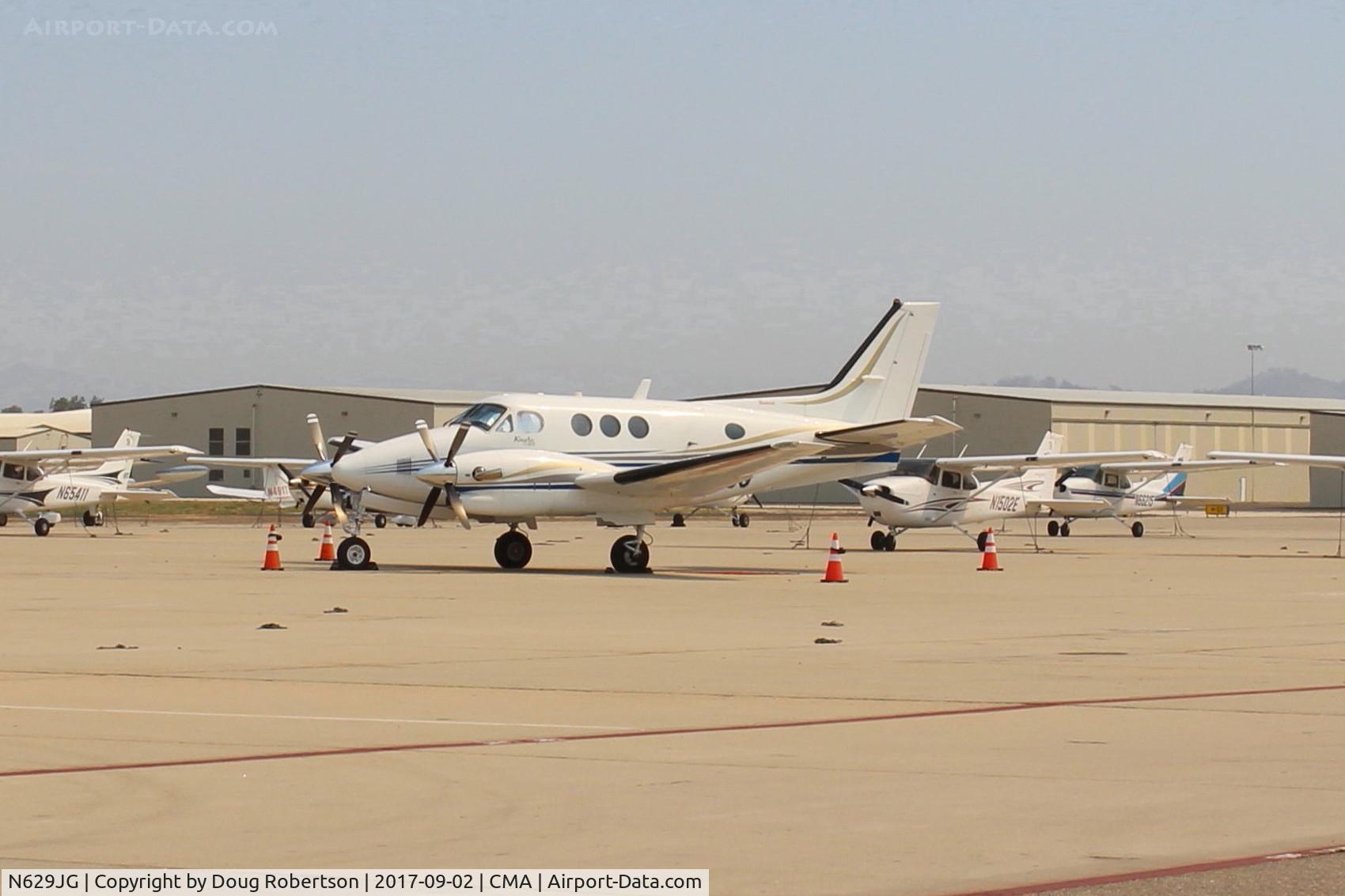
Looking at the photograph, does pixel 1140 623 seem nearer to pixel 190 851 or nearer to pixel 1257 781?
pixel 1257 781

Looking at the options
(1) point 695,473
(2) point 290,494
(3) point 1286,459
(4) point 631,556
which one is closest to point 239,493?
(2) point 290,494

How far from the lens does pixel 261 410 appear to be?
8838 centimetres

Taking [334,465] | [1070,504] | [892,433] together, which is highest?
[892,433]

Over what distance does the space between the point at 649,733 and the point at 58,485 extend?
44938mm

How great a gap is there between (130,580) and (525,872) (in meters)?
19.7

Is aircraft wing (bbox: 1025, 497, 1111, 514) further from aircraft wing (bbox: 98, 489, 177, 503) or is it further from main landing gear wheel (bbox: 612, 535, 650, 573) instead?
aircraft wing (bbox: 98, 489, 177, 503)

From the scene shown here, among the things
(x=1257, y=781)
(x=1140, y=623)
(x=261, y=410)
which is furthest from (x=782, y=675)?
(x=261, y=410)

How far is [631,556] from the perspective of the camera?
2733 cm

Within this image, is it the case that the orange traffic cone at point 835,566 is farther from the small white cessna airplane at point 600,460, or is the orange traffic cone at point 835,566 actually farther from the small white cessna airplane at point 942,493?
the small white cessna airplane at point 942,493

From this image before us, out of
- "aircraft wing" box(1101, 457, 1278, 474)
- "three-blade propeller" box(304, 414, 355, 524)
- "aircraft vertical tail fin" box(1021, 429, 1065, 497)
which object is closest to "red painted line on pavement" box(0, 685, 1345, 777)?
"three-blade propeller" box(304, 414, 355, 524)

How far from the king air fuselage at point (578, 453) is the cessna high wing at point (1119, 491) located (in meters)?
23.3

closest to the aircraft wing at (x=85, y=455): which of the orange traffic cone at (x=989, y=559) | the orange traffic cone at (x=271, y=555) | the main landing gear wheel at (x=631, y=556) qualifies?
the orange traffic cone at (x=271, y=555)

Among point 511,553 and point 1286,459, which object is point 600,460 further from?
point 1286,459
